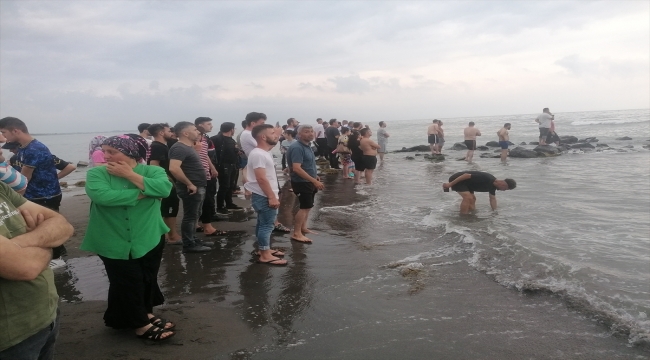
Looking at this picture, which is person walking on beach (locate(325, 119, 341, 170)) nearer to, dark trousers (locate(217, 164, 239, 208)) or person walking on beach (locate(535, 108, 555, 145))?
dark trousers (locate(217, 164, 239, 208))

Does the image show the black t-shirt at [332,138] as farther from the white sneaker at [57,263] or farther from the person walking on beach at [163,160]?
the white sneaker at [57,263]

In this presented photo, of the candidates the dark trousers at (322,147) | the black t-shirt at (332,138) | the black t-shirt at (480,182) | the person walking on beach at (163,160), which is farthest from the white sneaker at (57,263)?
the dark trousers at (322,147)

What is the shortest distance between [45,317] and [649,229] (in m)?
8.22

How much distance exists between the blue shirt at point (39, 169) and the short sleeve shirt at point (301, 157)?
114 inches

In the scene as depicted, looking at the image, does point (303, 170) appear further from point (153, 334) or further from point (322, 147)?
point (322, 147)

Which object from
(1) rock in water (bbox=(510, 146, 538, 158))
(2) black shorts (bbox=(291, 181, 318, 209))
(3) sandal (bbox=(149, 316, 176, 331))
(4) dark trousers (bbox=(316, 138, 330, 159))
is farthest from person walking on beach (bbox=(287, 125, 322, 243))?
(1) rock in water (bbox=(510, 146, 538, 158))

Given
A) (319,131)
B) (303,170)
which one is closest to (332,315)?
(303,170)

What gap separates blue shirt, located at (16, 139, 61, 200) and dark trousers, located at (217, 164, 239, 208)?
2989 mm

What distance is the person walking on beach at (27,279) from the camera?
167 centimetres

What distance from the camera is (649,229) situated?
6.74 meters

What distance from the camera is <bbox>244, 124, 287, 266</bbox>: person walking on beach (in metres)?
4.96

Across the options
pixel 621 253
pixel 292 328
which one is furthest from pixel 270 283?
pixel 621 253

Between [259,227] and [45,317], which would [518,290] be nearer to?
[259,227]

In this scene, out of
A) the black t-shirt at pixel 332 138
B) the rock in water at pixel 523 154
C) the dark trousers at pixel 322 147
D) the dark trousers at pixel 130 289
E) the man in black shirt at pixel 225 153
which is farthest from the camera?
the rock in water at pixel 523 154
